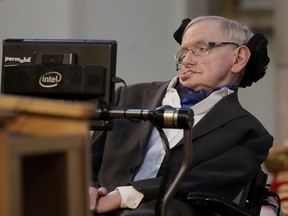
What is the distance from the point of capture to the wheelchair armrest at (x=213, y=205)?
2.99 m

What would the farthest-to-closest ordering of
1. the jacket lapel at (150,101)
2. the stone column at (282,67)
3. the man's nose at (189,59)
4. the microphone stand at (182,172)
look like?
the stone column at (282,67) < the man's nose at (189,59) < the jacket lapel at (150,101) < the microphone stand at (182,172)

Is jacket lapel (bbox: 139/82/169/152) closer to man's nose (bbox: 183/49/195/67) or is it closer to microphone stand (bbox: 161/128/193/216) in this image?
man's nose (bbox: 183/49/195/67)

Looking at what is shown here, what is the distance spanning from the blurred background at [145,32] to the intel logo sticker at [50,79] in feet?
5.78

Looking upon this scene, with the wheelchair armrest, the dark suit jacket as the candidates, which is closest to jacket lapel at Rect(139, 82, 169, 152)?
the dark suit jacket

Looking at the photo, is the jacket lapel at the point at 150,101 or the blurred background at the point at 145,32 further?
the blurred background at the point at 145,32

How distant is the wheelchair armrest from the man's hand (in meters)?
0.26

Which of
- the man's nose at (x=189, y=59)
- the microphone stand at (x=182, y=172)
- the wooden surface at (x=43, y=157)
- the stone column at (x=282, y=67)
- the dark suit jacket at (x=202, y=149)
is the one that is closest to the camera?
the wooden surface at (x=43, y=157)

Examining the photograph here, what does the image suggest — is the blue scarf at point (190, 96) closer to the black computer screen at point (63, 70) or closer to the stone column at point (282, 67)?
the black computer screen at point (63, 70)

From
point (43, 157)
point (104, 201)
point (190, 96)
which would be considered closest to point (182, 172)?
point (104, 201)

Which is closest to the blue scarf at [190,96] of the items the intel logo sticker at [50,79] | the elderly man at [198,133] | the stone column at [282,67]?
the elderly man at [198,133]

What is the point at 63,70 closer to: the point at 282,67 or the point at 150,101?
the point at 150,101

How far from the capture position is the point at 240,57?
3.67 metres

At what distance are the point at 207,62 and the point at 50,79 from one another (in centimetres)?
84

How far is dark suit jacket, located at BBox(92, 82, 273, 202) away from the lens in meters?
3.23
